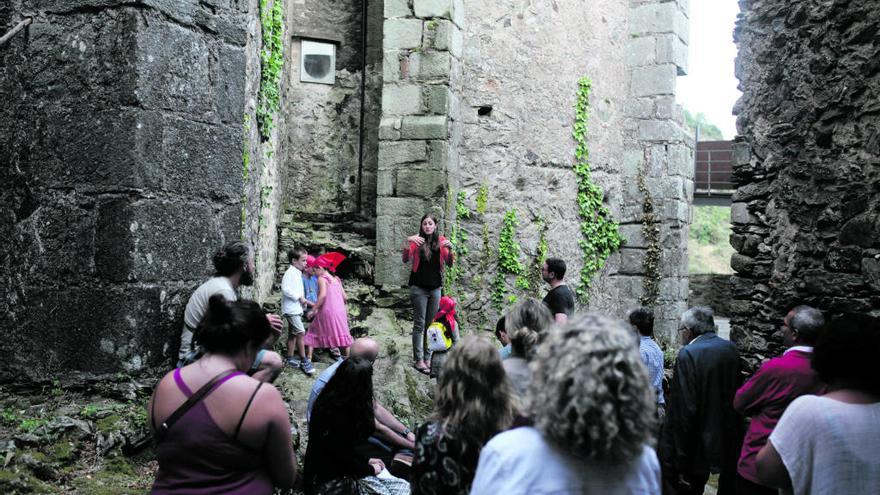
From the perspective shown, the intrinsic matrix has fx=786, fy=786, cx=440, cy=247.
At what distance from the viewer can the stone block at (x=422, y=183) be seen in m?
9.27

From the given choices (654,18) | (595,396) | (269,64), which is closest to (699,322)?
(595,396)

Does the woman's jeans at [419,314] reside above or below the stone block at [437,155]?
below

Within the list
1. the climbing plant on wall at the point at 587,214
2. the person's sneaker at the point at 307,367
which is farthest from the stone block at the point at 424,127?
the person's sneaker at the point at 307,367

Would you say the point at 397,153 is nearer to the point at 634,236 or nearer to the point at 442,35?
the point at 442,35

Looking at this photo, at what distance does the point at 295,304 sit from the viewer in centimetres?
746

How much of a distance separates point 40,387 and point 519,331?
9.48 feet

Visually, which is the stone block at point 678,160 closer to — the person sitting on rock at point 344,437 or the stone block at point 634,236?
the stone block at point 634,236

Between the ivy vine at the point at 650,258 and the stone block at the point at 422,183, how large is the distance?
370 centimetres

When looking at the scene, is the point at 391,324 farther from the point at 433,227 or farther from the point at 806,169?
the point at 806,169

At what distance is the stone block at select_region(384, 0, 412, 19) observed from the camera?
943 centimetres

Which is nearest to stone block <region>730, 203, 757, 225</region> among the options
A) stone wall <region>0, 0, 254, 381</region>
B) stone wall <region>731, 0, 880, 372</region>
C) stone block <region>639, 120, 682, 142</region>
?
stone wall <region>731, 0, 880, 372</region>

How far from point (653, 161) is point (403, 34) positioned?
4.38 meters

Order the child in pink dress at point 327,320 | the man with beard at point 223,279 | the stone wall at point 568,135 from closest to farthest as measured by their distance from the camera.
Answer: the man with beard at point 223,279
the child in pink dress at point 327,320
the stone wall at point 568,135

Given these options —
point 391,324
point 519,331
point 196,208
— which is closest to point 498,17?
point 391,324
